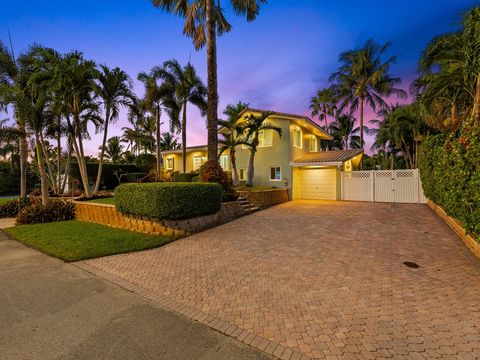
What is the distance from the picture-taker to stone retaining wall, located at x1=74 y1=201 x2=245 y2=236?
8453 mm

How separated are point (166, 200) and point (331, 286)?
5.90 metres

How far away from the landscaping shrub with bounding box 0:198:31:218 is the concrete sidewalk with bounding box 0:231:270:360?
11931mm

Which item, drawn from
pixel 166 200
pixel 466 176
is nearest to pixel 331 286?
pixel 466 176

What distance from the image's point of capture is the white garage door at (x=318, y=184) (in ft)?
58.4

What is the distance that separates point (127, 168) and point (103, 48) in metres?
13.9

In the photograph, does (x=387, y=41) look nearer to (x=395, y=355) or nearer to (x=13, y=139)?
(x=395, y=355)

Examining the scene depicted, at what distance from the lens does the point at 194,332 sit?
10.4 feet

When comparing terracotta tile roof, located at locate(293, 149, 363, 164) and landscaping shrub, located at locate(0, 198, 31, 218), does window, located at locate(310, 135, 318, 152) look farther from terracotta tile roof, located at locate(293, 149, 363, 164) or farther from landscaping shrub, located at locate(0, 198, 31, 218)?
landscaping shrub, located at locate(0, 198, 31, 218)

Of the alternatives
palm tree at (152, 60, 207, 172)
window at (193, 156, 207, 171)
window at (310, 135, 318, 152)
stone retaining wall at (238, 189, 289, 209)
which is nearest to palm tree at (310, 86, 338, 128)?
window at (310, 135, 318, 152)

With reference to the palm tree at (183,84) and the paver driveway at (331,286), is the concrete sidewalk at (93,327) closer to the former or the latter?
the paver driveway at (331,286)

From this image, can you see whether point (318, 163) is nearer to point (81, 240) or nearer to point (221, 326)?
point (81, 240)

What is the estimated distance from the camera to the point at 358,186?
1686 cm

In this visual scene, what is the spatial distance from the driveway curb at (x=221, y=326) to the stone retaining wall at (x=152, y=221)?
3533mm

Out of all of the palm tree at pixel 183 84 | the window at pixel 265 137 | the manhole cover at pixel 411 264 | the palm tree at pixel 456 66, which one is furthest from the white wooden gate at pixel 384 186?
the palm tree at pixel 183 84
